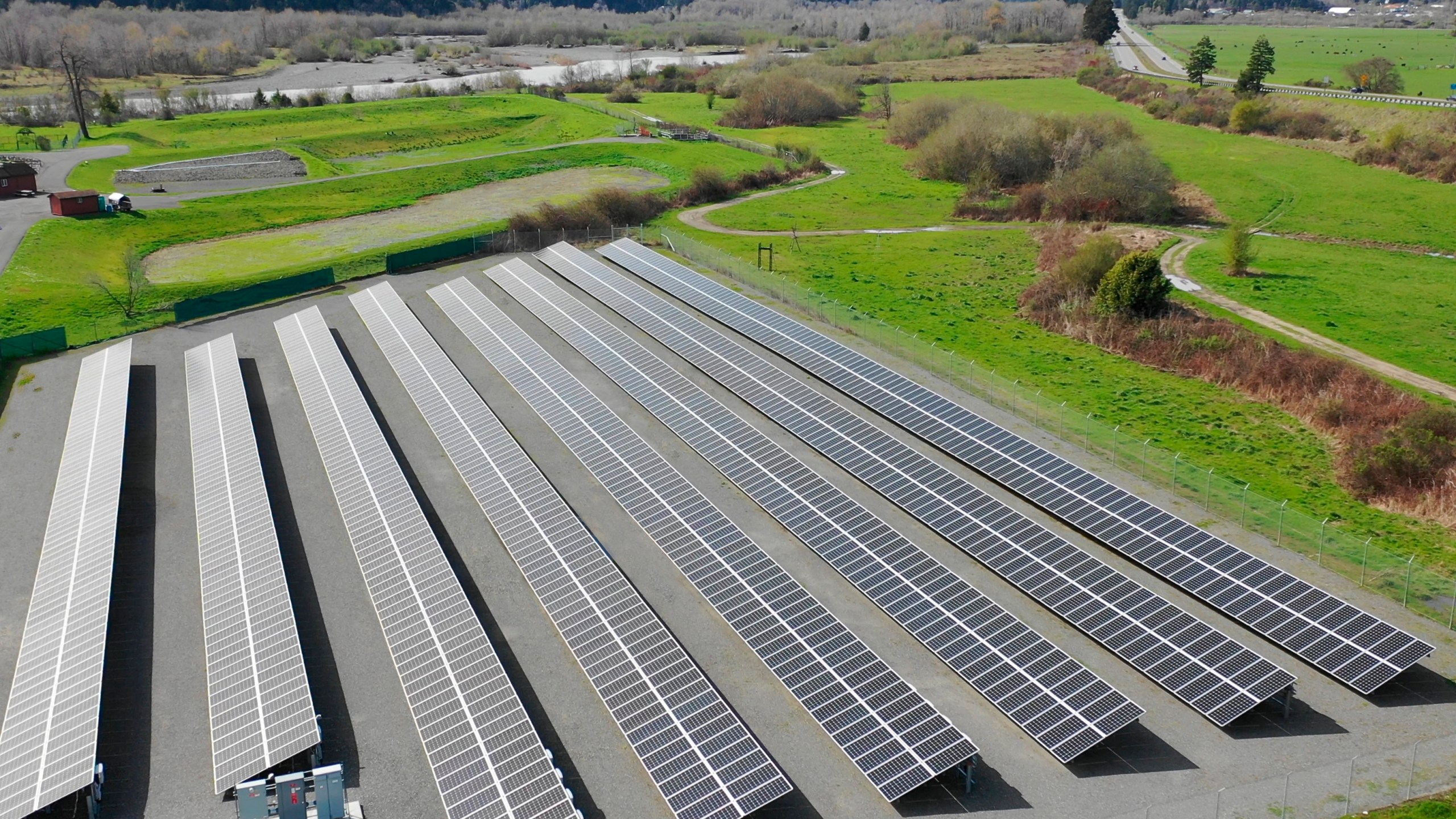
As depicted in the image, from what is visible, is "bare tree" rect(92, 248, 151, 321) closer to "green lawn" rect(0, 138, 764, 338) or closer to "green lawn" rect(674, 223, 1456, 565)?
"green lawn" rect(0, 138, 764, 338)

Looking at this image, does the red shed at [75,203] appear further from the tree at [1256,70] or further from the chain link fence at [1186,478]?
the tree at [1256,70]

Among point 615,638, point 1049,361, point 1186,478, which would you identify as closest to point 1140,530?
point 1186,478

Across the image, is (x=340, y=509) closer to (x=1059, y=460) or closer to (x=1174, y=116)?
(x=1059, y=460)

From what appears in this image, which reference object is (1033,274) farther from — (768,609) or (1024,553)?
(768,609)

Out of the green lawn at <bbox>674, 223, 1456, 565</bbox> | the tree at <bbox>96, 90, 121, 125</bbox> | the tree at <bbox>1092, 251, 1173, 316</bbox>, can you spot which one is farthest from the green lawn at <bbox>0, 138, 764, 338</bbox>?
the tree at <bbox>96, 90, 121, 125</bbox>

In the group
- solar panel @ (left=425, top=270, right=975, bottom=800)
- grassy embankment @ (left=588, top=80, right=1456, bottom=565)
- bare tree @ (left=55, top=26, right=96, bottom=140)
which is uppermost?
bare tree @ (left=55, top=26, right=96, bottom=140)

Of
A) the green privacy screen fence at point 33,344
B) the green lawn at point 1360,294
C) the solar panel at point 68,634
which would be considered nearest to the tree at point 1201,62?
the green lawn at point 1360,294

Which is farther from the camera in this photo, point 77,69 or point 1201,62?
point 1201,62
